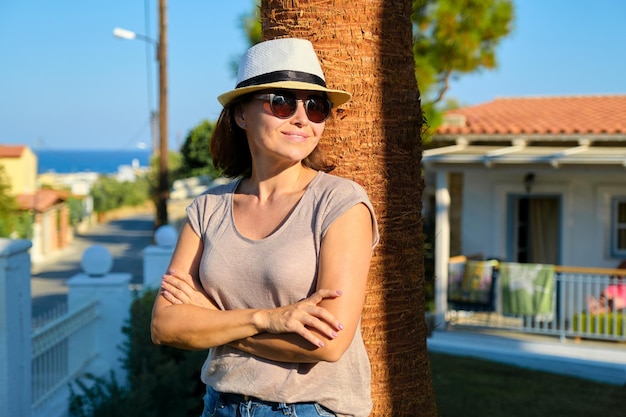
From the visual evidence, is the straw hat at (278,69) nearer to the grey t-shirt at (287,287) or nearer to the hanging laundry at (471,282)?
the grey t-shirt at (287,287)

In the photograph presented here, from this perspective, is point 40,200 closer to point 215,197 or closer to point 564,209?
point 564,209

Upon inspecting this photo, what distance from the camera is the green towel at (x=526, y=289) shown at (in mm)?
10539

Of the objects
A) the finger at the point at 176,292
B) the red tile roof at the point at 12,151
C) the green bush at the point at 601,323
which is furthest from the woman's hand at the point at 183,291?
the red tile roof at the point at 12,151

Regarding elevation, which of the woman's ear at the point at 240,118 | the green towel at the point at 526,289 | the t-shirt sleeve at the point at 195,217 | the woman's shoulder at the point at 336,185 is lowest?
the green towel at the point at 526,289

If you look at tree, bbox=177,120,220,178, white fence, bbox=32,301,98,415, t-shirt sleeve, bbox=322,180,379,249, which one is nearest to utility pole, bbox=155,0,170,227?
tree, bbox=177,120,220,178

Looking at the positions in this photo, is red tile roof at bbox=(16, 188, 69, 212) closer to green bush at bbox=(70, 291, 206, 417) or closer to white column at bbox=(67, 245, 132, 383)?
white column at bbox=(67, 245, 132, 383)

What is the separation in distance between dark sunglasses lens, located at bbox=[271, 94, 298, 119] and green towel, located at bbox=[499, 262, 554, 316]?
8705 millimetres

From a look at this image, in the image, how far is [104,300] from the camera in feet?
23.5

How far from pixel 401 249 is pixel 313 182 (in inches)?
31.9

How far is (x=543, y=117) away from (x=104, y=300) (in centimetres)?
1039

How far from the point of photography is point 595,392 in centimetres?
812

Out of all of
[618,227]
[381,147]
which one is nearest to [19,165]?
[618,227]

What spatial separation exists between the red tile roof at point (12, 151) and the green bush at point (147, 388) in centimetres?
3946

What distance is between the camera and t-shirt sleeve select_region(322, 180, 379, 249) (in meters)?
2.25
